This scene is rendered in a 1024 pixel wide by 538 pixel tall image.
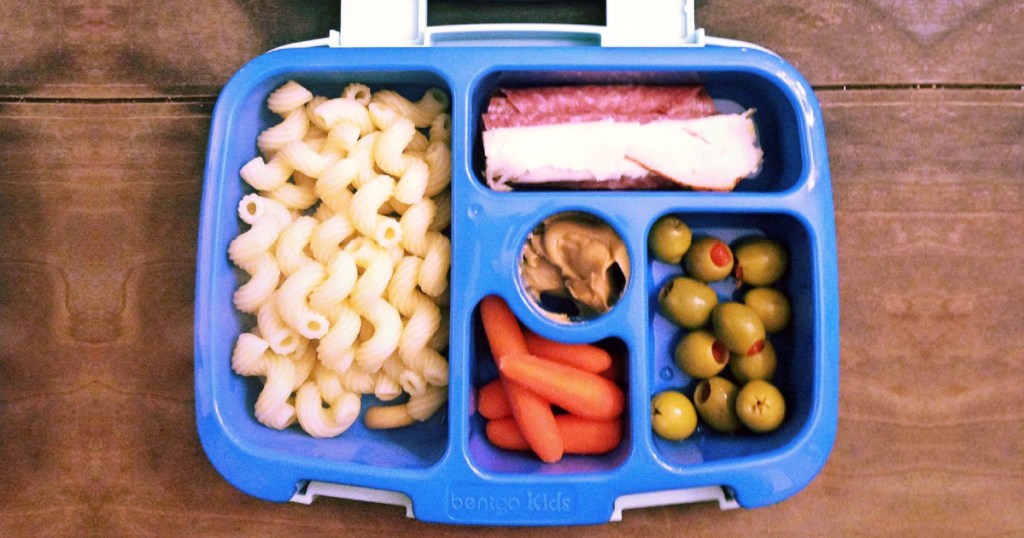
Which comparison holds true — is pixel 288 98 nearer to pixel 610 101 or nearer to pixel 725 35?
pixel 610 101

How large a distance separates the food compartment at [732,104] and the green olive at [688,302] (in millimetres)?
150

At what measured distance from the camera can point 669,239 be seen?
0.98m

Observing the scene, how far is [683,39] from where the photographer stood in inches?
38.8

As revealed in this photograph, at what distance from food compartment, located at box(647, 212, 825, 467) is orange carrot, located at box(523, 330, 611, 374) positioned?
0.09 meters

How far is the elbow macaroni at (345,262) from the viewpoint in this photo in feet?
3.14

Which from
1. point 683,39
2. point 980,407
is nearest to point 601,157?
point 683,39

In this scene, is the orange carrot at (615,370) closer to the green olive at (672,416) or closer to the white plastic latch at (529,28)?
the green olive at (672,416)

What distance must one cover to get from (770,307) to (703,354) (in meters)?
0.12

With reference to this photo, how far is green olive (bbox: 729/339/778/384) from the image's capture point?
98 centimetres

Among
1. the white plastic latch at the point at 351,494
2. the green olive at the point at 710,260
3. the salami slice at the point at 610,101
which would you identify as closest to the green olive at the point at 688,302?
the green olive at the point at 710,260

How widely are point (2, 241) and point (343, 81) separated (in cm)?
63

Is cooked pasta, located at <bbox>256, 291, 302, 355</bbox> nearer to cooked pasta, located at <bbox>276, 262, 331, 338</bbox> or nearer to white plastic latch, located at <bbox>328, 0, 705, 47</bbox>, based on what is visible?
cooked pasta, located at <bbox>276, 262, 331, 338</bbox>

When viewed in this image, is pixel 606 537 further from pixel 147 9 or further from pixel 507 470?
pixel 147 9

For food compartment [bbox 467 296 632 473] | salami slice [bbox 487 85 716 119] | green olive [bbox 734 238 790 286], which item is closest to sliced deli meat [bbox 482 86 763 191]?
salami slice [bbox 487 85 716 119]
